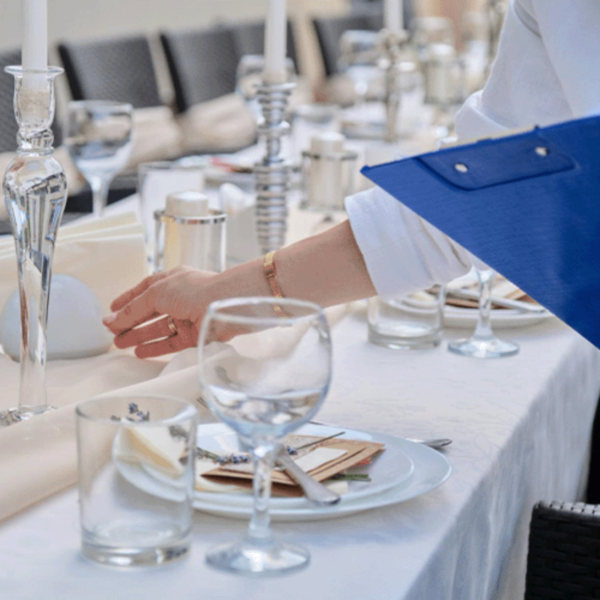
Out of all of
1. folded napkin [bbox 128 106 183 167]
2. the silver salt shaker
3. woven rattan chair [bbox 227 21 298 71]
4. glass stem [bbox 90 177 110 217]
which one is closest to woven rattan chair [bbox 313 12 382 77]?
woven rattan chair [bbox 227 21 298 71]

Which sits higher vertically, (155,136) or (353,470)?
(353,470)

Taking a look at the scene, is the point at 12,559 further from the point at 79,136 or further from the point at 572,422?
the point at 79,136

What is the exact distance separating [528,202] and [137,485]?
0.34 meters

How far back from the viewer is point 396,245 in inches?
37.3

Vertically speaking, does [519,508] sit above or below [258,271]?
below

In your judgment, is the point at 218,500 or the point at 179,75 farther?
the point at 179,75

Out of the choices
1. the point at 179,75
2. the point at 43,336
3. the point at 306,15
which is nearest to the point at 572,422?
the point at 43,336

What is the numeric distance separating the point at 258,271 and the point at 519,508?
31cm

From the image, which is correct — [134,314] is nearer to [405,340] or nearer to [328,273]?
[328,273]

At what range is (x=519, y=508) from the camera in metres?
0.89

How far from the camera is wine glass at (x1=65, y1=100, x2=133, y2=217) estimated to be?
4.75ft

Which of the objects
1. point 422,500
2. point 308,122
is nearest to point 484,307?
point 422,500

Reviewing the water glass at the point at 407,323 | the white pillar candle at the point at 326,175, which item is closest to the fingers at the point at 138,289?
the water glass at the point at 407,323

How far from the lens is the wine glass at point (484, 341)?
1.06 m
